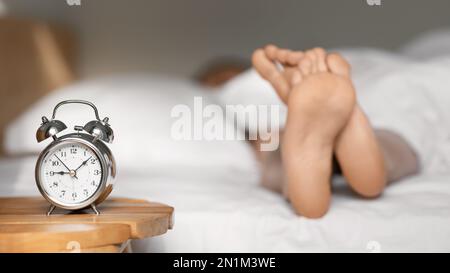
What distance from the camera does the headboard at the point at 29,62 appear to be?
1.61 m

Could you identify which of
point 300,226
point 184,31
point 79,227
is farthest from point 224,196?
point 184,31

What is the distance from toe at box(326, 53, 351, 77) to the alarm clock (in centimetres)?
39

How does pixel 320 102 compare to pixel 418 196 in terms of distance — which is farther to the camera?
pixel 418 196

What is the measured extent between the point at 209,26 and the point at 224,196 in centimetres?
109

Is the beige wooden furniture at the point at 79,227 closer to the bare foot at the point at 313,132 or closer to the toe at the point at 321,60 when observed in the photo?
the bare foot at the point at 313,132

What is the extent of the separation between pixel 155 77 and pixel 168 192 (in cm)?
75

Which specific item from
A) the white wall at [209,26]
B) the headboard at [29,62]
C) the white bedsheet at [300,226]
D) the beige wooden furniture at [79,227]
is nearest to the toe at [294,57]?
the white bedsheet at [300,226]

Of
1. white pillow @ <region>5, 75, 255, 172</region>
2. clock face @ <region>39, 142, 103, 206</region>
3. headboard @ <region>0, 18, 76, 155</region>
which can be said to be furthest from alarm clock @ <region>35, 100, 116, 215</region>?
headboard @ <region>0, 18, 76, 155</region>

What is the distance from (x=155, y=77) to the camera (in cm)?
174

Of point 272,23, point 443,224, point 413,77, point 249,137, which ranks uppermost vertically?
point 272,23

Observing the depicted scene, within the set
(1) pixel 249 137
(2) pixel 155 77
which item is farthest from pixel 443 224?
(2) pixel 155 77

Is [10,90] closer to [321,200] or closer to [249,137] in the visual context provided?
[249,137]

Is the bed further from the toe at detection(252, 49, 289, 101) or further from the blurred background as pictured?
the blurred background

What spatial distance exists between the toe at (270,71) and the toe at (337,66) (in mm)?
88
